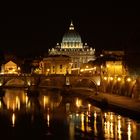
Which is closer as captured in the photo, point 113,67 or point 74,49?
point 113,67

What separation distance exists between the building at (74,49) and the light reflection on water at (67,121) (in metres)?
55.5

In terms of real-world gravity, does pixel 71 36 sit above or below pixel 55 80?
above

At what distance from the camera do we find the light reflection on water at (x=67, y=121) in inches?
911

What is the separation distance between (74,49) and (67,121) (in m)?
70.6

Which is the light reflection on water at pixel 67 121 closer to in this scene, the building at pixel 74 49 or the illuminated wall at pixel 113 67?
the illuminated wall at pixel 113 67

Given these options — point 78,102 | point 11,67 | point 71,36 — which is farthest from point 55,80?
point 71,36

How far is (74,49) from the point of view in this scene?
97.7 m

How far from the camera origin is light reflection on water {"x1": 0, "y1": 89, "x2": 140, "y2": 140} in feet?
75.9

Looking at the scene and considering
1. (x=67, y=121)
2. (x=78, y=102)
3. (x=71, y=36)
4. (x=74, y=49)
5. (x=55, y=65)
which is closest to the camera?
(x=67, y=121)

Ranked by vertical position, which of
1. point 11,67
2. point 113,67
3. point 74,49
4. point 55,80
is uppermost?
point 74,49

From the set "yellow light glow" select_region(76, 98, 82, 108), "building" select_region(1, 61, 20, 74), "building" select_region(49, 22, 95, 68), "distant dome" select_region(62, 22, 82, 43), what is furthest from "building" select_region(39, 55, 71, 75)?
"yellow light glow" select_region(76, 98, 82, 108)

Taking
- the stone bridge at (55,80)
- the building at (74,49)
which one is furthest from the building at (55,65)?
the building at (74,49)

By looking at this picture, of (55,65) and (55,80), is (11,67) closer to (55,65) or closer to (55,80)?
(55,65)

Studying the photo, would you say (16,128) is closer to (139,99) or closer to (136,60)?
(139,99)
